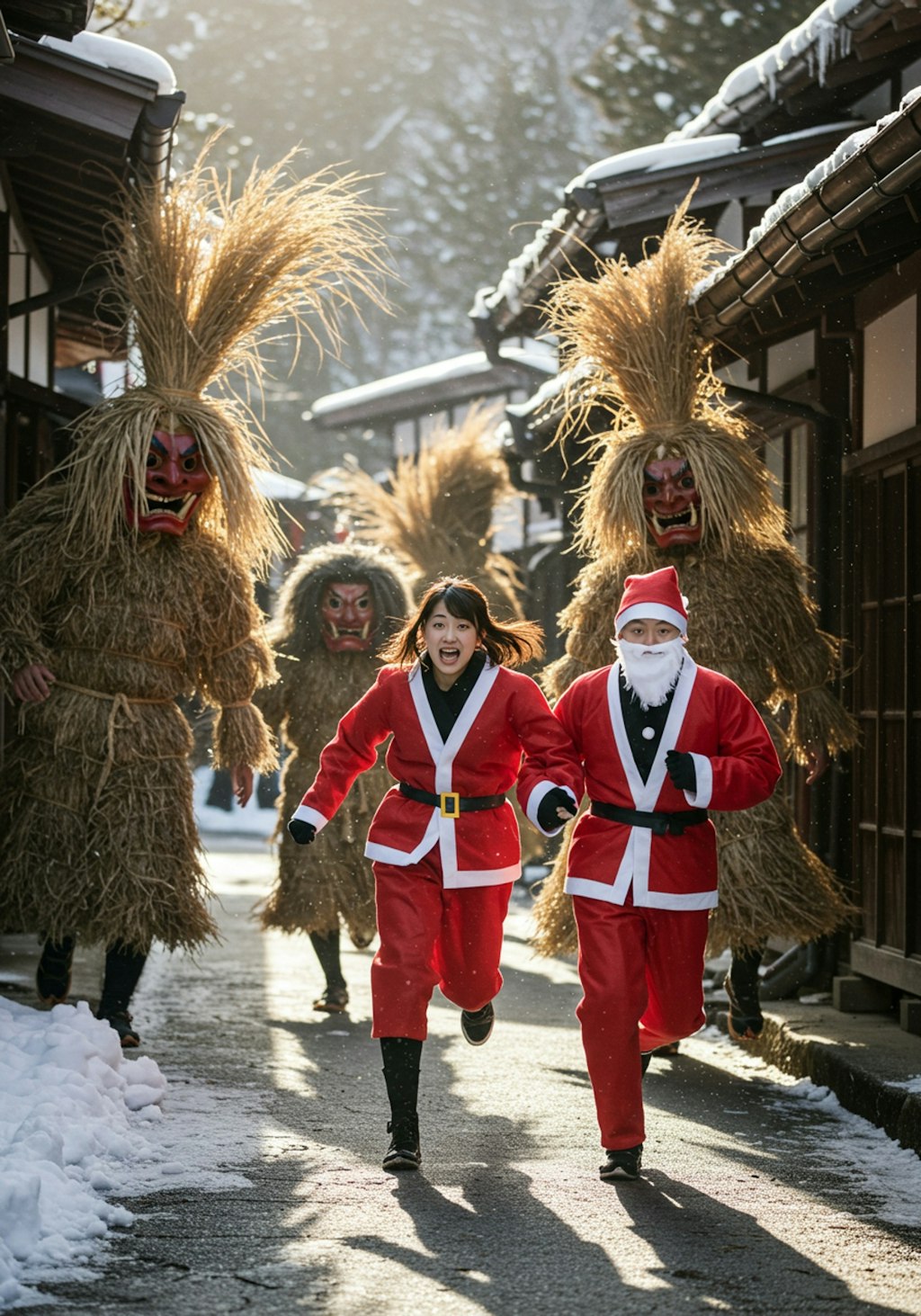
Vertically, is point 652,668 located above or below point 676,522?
below

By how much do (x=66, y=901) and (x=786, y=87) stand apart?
5.80 m

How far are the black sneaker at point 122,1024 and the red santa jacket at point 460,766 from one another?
5.26 feet

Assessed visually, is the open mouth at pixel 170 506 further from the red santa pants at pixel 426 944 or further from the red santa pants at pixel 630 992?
the red santa pants at pixel 630 992

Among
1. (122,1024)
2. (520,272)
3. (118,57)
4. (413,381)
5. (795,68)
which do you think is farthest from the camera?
(413,381)

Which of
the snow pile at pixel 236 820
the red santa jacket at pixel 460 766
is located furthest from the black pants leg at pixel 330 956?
the snow pile at pixel 236 820

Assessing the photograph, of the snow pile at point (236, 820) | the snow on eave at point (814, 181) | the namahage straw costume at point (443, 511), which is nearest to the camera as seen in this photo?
the snow on eave at point (814, 181)

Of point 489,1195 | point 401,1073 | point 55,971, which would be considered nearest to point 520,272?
point 55,971

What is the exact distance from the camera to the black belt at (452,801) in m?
5.33

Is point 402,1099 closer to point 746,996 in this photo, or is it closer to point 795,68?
point 746,996

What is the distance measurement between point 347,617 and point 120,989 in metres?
2.27

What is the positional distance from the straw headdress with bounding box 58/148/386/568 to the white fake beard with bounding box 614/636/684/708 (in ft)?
7.35

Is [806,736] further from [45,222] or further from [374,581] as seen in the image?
[45,222]

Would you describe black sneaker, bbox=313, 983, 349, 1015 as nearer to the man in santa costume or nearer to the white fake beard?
the man in santa costume

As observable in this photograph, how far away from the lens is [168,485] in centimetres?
684
